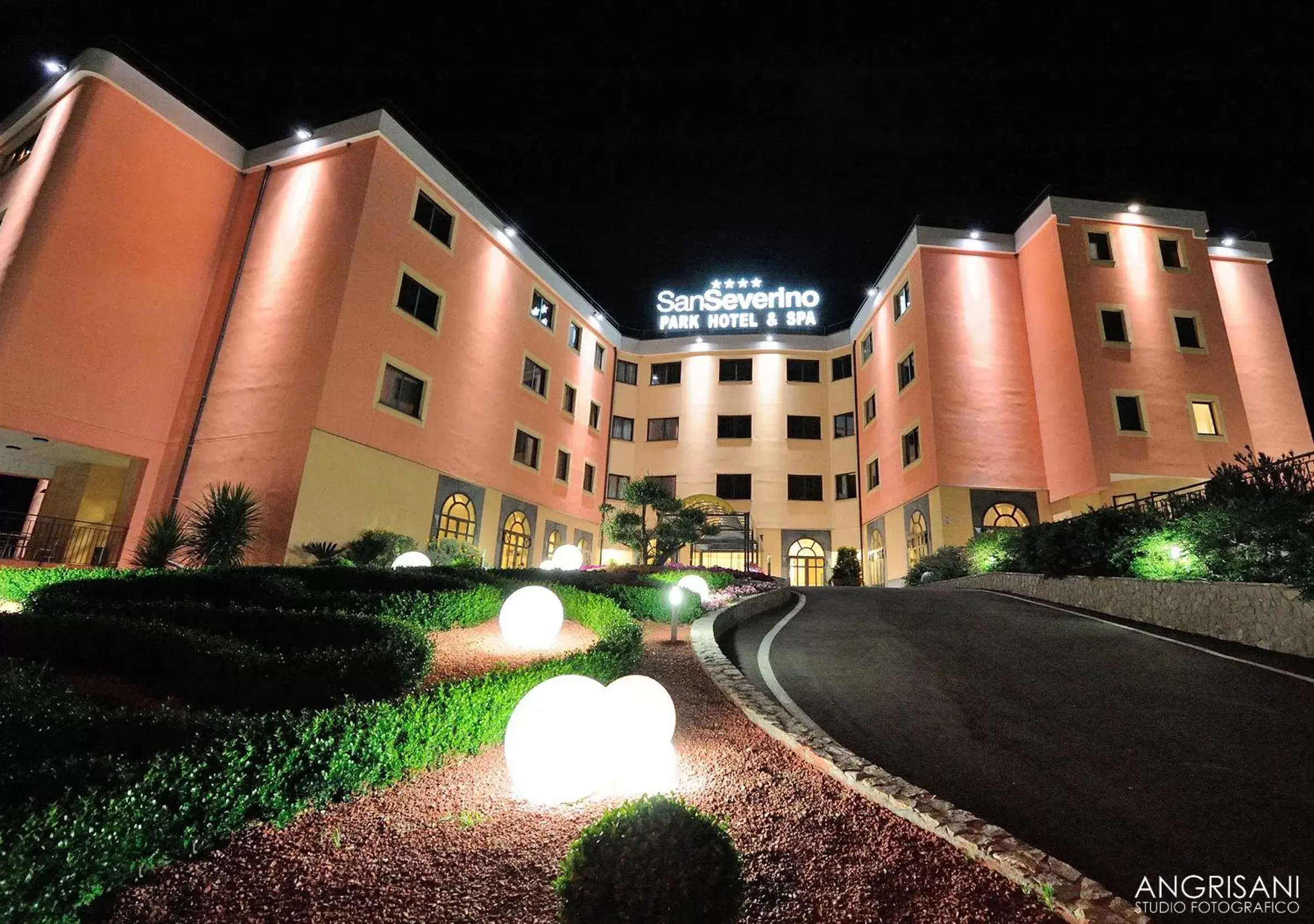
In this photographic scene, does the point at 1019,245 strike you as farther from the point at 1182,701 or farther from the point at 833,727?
the point at 833,727

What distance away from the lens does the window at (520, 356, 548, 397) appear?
25.6m

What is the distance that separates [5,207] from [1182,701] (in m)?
29.8

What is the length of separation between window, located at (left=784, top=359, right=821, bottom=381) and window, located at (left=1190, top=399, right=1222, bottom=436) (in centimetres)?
1638

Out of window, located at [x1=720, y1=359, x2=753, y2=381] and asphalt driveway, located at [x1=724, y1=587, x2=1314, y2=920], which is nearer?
asphalt driveway, located at [x1=724, y1=587, x2=1314, y2=920]

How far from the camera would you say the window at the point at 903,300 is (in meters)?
26.5

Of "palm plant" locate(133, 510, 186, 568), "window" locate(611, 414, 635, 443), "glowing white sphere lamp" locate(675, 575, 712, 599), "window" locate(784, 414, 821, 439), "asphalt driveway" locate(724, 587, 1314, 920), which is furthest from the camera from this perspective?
"window" locate(611, 414, 635, 443)

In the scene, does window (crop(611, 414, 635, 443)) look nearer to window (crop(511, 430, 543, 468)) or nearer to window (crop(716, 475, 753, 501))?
window (crop(716, 475, 753, 501))

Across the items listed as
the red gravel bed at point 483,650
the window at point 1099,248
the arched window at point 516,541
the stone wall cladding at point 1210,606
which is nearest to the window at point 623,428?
the arched window at point 516,541

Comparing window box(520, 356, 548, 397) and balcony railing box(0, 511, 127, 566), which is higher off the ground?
window box(520, 356, 548, 397)

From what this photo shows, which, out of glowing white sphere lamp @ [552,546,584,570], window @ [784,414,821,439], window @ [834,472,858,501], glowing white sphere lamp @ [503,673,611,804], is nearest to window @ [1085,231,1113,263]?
window @ [834,472,858,501]

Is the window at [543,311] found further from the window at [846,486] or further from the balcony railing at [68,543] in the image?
the window at [846,486]

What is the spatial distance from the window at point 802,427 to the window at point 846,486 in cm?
262

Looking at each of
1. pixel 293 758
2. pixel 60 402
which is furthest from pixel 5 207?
pixel 293 758

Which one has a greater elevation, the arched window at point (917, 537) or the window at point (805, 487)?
the window at point (805, 487)
